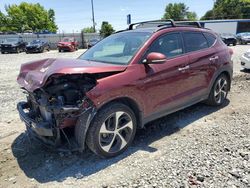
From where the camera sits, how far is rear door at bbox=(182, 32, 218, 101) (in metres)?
4.55

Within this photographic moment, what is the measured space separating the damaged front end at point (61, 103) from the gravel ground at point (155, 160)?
426 millimetres

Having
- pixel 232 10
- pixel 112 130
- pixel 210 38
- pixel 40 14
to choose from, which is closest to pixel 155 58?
pixel 112 130

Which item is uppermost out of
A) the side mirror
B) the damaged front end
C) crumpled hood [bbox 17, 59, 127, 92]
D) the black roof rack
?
the black roof rack

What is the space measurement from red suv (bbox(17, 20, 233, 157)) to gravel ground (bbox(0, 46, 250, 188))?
0.93 feet

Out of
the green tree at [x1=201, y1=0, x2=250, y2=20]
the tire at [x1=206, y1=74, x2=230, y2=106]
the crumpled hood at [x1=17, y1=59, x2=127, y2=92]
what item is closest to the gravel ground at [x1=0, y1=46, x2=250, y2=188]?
the tire at [x1=206, y1=74, x2=230, y2=106]

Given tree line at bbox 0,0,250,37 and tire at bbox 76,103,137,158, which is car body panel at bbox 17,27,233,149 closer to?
tire at bbox 76,103,137,158

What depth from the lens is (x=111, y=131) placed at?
348 centimetres

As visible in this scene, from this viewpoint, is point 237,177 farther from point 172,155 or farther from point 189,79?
point 189,79

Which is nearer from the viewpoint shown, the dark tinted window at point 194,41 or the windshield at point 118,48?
the windshield at point 118,48

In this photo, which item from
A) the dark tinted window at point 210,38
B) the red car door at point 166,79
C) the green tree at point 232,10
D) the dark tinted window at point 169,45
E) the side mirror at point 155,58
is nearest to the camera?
the side mirror at point 155,58

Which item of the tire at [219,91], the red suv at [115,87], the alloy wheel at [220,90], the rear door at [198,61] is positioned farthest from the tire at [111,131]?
the alloy wheel at [220,90]

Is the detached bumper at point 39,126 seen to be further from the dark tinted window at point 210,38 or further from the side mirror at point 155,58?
the dark tinted window at point 210,38

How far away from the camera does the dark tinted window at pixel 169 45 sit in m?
4.01

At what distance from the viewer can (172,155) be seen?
3559 mm
